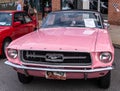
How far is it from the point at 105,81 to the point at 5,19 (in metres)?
5.33

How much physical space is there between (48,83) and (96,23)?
194 centimetres

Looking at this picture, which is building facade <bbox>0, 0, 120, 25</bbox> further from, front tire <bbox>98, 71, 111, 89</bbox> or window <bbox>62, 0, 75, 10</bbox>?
front tire <bbox>98, 71, 111, 89</bbox>

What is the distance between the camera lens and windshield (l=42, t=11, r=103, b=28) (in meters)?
7.18

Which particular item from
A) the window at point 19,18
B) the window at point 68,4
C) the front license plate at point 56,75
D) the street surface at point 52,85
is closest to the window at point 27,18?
the window at point 19,18

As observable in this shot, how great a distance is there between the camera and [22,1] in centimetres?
2131

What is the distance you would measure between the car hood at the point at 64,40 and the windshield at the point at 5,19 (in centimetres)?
323

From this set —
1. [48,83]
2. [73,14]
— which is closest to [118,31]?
[73,14]

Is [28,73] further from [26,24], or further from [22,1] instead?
[22,1]

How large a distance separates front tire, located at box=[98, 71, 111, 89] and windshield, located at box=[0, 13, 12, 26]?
16.0 ft

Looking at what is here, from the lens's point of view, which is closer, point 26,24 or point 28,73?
point 28,73

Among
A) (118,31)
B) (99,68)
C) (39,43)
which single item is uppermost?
(39,43)

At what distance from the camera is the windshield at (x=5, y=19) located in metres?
9.94

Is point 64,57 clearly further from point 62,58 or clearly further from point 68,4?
point 68,4

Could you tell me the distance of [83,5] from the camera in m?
16.4
